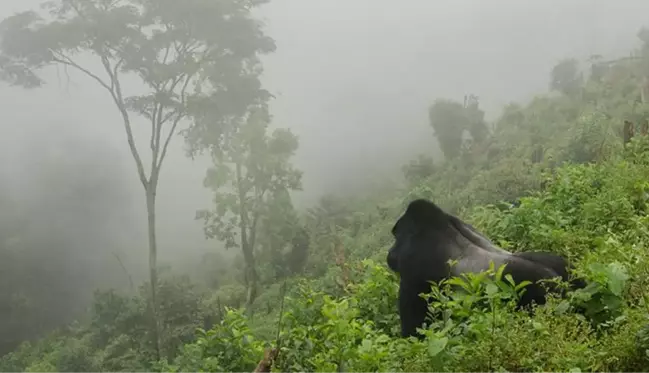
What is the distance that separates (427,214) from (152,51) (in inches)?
459

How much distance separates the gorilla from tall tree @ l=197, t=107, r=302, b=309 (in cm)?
1299

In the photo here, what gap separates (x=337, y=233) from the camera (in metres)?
17.7

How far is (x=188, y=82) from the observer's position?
Answer: 14070 mm

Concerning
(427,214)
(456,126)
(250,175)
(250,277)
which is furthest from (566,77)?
(427,214)

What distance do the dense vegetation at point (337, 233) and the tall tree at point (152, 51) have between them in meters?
0.05

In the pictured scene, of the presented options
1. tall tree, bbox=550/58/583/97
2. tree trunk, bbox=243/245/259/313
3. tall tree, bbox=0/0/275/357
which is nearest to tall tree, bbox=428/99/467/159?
tall tree, bbox=550/58/583/97

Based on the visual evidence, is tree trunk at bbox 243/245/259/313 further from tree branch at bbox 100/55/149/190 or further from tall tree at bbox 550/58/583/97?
tall tree at bbox 550/58/583/97

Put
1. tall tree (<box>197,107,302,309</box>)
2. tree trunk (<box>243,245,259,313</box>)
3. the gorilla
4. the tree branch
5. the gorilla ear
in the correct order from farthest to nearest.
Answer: tall tree (<box>197,107,302,309</box>)
tree trunk (<box>243,245,259,313</box>)
the tree branch
the gorilla ear
the gorilla

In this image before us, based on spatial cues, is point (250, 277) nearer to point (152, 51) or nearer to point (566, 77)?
point (152, 51)

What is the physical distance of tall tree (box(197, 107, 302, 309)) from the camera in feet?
53.4

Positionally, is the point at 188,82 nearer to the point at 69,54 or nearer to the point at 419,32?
the point at 69,54

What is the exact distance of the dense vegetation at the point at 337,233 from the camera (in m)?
2.15

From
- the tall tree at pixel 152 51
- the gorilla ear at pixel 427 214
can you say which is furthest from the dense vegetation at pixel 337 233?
the gorilla ear at pixel 427 214

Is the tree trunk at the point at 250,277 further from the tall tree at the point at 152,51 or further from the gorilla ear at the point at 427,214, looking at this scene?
the gorilla ear at the point at 427,214
